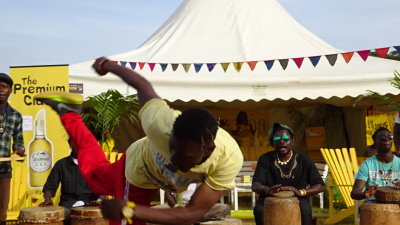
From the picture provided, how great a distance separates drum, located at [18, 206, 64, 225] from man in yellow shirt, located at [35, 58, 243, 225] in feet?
4.70

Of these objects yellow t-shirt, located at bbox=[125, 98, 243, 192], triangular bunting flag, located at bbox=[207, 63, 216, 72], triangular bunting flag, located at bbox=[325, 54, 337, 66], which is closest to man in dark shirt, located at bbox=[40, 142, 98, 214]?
yellow t-shirt, located at bbox=[125, 98, 243, 192]

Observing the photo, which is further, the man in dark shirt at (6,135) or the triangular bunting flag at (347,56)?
the triangular bunting flag at (347,56)

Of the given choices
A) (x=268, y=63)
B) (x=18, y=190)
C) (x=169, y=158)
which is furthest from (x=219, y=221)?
(x=268, y=63)

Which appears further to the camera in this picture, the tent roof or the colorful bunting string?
the colorful bunting string

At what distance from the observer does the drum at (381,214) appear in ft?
18.3

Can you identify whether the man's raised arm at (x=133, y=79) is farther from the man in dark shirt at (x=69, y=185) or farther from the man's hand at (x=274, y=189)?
the man in dark shirt at (x=69, y=185)

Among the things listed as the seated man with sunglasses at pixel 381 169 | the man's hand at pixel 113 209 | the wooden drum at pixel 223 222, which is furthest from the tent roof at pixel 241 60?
the man's hand at pixel 113 209

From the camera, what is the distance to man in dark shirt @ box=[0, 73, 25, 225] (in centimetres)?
619

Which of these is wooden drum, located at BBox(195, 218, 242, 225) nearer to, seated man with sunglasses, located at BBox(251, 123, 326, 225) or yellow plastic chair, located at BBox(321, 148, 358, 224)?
seated man with sunglasses, located at BBox(251, 123, 326, 225)

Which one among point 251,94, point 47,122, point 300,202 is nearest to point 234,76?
point 251,94

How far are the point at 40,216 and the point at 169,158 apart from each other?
8.11 feet

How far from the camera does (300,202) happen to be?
6449 mm

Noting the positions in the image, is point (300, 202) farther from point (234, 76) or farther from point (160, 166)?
point (234, 76)

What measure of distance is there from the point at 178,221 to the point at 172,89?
25.6 ft
